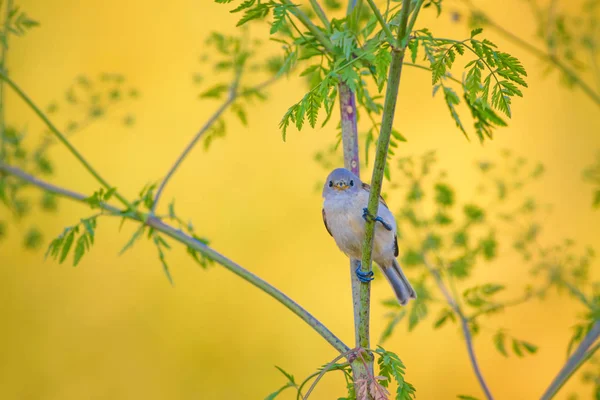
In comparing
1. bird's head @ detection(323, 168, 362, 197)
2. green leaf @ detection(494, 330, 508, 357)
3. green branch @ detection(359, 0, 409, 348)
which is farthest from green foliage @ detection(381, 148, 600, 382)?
green branch @ detection(359, 0, 409, 348)

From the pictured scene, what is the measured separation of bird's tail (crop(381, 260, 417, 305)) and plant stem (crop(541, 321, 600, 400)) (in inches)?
Result: 22.2

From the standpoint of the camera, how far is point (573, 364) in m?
1.58

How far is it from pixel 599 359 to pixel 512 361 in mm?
1571

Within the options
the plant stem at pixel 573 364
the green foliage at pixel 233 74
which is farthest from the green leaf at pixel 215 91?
the plant stem at pixel 573 364

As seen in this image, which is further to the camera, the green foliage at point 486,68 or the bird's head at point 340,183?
the bird's head at point 340,183

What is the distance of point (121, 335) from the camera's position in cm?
389

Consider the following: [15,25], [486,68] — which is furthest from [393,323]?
[15,25]

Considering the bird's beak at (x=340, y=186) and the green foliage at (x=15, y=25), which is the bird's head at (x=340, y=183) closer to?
the bird's beak at (x=340, y=186)

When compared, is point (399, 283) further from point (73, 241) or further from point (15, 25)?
point (15, 25)

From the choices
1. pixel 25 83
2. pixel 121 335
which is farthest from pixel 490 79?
pixel 25 83

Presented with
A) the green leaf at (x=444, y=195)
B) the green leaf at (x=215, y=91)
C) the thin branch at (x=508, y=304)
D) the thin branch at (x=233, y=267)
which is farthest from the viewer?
the green leaf at (x=444, y=195)

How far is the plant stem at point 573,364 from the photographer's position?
152 centimetres

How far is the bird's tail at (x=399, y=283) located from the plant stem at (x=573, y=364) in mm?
564

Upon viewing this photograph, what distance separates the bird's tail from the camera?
2184mm
